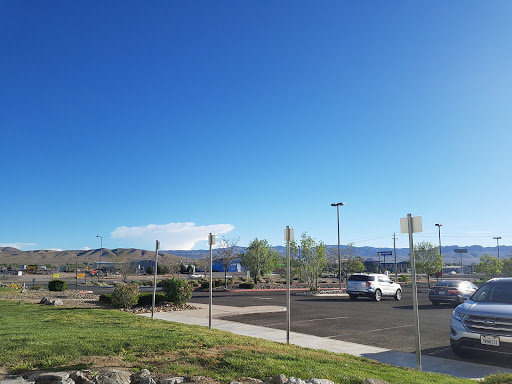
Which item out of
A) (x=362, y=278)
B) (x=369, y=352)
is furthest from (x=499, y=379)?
(x=362, y=278)

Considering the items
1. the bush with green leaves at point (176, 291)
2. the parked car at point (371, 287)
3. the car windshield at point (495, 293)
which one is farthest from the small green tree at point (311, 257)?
the car windshield at point (495, 293)

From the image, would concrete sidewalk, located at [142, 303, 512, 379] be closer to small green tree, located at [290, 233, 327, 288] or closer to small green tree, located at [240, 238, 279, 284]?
small green tree, located at [290, 233, 327, 288]

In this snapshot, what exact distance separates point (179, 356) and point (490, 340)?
6.43 m

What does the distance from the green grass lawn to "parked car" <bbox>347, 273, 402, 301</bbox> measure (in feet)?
Result: 58.4

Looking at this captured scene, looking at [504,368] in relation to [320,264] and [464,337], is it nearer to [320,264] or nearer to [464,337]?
[464,337]

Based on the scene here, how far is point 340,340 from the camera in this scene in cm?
1126

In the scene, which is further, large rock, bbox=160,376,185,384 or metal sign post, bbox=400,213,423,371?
metal sign post, bbox=400,213,423,371

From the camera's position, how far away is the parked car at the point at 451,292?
70.4ft

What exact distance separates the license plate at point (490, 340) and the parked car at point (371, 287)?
56.9 ft

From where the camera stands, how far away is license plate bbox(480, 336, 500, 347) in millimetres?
8234

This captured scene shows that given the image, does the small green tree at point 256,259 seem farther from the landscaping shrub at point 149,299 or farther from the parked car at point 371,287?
the landscaping shrub at point 149,299

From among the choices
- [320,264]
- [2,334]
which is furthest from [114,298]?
[320,264]

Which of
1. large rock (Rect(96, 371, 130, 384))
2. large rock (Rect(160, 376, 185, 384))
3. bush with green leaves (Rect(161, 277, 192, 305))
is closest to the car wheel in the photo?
large rock (Rect(160, 376, 185, 384))

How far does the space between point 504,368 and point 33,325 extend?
488 inches
